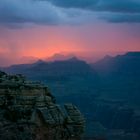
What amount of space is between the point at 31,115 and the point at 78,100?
14300cm

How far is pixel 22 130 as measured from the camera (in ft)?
78.4

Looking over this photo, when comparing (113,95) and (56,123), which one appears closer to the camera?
(56,123)

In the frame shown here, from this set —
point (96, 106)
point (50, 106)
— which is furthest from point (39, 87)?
point (96, 106)

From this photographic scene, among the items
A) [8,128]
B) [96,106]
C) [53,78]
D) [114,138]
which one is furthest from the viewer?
[53,78]

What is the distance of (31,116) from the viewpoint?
80.0ft

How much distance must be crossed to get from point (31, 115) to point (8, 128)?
4.07ft

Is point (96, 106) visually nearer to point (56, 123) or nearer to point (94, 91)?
point (94, 91)

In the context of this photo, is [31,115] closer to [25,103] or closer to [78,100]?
[25,103]

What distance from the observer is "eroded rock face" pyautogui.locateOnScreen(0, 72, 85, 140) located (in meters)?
24.0

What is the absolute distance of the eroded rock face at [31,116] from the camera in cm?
2400

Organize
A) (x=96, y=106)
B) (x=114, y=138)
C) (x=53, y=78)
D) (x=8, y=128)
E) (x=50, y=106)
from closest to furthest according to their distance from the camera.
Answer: (x=8, y=128)
(x=50, y=106)
(x=114, y=138)
(x=96, y=106)
(x=53, y=78)

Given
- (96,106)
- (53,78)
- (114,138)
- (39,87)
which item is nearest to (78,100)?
(96,106)

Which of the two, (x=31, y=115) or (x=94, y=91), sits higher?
(x=31, y=115)

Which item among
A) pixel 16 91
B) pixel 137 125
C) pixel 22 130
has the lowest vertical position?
pixel 137 125
